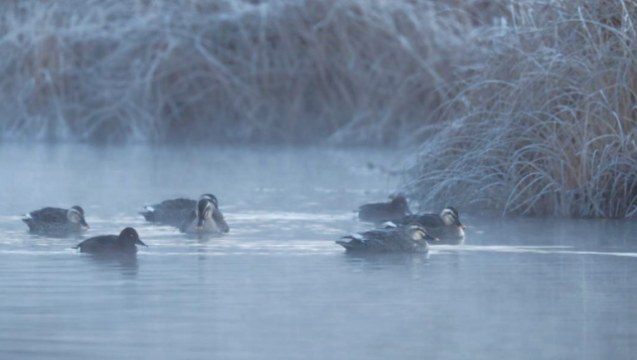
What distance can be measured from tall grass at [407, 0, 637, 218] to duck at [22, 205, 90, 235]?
2.61 m

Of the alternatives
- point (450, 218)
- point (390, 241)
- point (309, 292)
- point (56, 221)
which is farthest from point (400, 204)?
point (309, 292)

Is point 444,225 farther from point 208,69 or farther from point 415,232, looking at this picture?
point 208,69

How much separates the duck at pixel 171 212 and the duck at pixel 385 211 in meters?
1.10

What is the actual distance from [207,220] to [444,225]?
1.55 m

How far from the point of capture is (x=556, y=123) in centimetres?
1003

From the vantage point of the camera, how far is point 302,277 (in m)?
7.12

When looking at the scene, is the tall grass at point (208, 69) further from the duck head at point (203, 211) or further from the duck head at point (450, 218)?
the duck head at point (450, 218)

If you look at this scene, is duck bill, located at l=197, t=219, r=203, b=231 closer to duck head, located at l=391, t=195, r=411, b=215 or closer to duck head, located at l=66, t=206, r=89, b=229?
duck head, located at l=66, t=206, r=89, b=229

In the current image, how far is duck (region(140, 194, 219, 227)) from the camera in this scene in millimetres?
10062

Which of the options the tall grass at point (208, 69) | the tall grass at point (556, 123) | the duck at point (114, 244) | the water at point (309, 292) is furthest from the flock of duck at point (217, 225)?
the tall grass at point (208, 69)

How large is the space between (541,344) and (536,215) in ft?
15.6

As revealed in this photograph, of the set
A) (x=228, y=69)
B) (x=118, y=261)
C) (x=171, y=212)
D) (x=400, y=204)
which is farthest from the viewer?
(x=228, y=69)

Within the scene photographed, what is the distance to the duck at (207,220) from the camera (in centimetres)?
916

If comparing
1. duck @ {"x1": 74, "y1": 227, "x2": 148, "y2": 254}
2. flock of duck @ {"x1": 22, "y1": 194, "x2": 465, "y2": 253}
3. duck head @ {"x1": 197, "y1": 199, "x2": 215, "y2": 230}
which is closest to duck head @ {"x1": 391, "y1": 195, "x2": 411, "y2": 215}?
flock of duck @ {"x1": 22, "y1": 194, "x2": 465, "y2": 253}
